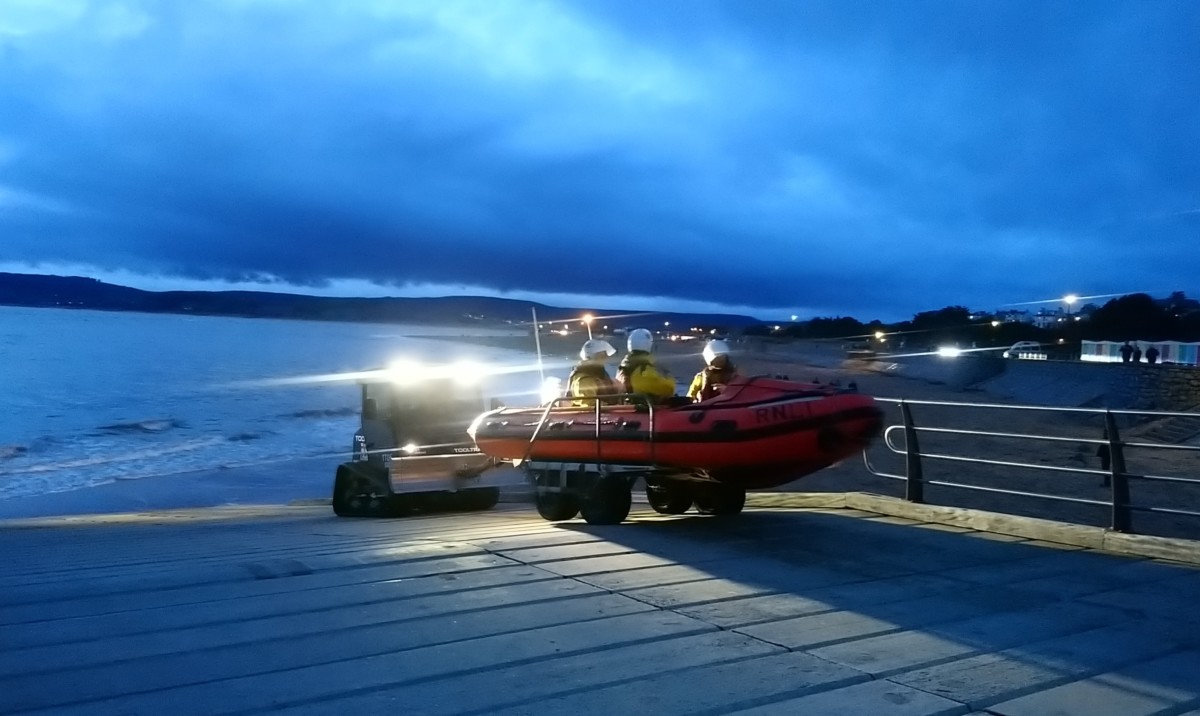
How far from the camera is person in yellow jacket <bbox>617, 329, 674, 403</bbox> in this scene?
8.52 m

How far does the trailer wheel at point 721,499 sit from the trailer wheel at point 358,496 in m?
5.41

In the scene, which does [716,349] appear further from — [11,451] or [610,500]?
[11,451]

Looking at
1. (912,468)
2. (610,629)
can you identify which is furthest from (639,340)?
(610,629)

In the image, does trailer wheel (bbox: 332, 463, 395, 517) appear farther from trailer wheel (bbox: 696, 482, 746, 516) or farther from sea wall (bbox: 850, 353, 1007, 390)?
sea wall (bbox: 850, 353, 1007, 390)

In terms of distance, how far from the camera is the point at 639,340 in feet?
28.8

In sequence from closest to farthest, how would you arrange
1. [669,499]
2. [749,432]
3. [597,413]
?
[749,432]
[597,413]
[669,499]

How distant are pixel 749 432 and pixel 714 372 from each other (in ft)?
3.78

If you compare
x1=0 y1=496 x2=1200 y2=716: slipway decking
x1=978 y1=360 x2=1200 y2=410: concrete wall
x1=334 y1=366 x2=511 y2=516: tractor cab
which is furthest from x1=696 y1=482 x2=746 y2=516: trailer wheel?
x1=978 y1=360 x2=1200 y2=410: concrete wall

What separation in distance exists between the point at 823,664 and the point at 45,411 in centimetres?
4005

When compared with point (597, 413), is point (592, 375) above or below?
above

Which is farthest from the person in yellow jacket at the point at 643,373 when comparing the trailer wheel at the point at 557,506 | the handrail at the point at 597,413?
the trailer wheel at the point at 557,506

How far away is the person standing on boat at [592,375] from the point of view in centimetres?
912

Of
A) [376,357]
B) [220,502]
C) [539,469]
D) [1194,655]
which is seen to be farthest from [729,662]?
[376,357]

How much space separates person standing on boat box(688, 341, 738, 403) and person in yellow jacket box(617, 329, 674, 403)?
244 mm
